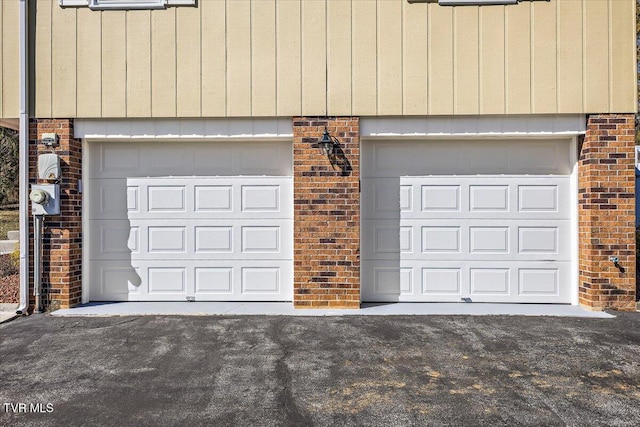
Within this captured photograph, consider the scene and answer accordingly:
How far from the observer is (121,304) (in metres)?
5.99

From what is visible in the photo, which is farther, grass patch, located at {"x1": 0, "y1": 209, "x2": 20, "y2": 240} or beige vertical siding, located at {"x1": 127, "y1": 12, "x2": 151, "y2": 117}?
grass patch, located at {"x1": 0, "y1": 209, "x2": 20, "y2": 240}

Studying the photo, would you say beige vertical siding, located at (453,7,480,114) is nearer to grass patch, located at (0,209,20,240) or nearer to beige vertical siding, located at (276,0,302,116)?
beige vertical siding, located at (276,0,302,116)

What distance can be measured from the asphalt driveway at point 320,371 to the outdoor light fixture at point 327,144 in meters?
2.26

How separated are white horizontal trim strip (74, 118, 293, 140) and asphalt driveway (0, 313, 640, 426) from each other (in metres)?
2.56

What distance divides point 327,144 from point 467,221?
2361 mm

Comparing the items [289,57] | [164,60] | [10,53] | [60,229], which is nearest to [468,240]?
[289,57]

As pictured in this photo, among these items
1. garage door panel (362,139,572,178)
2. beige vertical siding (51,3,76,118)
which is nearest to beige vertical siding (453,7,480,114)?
garage door panel (362,139,572,178)

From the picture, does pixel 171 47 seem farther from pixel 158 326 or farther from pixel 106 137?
pixel 158 326

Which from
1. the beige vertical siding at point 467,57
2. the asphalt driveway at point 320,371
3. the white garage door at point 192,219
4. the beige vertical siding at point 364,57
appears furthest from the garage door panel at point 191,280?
the beige vertical siding at point 467,57

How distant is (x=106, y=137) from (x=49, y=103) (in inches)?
36.1

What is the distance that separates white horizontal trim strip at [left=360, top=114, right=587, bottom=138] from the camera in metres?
5.67

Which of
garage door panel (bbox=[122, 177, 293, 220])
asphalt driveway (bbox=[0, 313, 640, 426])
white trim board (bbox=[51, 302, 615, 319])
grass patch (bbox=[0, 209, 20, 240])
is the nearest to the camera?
asphalt driveway (bbox=[0, 313, 640, 426])

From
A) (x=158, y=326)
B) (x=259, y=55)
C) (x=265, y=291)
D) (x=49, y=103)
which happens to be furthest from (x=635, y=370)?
(x=49, y=103)

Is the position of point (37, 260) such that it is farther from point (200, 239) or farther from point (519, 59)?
point (519, 59)
